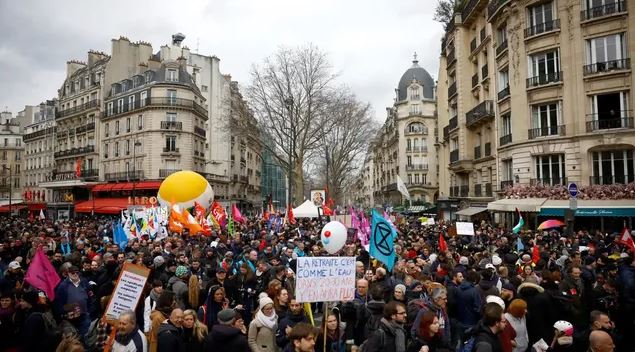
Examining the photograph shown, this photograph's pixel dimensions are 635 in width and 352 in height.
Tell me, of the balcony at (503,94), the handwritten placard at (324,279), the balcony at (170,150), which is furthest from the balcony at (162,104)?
the handwritten placard at (324,279)

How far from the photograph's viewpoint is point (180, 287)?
712cm

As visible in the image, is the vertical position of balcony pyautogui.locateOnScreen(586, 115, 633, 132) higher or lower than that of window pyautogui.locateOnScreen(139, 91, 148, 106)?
lower

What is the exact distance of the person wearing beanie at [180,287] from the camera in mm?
6678

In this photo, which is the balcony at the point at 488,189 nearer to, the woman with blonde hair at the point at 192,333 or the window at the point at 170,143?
the woman with blonde hair at the point at 192,333

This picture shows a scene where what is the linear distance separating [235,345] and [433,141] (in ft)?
207

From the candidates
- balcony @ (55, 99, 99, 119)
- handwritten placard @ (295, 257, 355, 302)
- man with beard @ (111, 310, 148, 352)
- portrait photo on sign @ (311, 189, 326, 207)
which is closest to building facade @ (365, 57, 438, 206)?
balcony @ (55, 99, 99, 119)

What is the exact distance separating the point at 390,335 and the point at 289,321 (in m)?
1.34

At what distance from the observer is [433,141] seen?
6481cm

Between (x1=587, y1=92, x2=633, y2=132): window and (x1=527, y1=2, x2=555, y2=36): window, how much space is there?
4368mm

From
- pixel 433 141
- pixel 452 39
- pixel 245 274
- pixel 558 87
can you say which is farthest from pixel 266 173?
pixel 245 274

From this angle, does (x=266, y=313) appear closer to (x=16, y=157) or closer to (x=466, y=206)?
(x=466, y=206)

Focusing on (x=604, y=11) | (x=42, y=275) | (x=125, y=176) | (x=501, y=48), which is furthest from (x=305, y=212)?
(x=125, y=176)

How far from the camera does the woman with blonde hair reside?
486 centimetres

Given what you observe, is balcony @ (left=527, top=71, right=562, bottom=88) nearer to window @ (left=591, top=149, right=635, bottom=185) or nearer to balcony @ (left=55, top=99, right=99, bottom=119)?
window @ (left=591, top=149, right=635, bottom=185)
